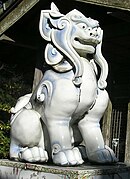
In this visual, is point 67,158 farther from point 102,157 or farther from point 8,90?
point 8,90

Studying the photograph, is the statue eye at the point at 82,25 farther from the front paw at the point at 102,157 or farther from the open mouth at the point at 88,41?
the front paw at the point at 102,157

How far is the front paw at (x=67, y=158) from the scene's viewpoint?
2090mm

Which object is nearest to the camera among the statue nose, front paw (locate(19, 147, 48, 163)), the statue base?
the statue base

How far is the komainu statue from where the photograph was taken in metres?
2.22

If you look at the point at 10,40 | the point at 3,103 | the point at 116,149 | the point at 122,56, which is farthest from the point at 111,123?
the point at 10,40

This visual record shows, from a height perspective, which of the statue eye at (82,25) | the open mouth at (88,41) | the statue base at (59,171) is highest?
the statue eye at (82,25)

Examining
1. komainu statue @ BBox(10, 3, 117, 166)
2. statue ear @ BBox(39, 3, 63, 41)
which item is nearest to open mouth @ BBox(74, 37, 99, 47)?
komainu statue @ BBox(10, 3, 117, 166)

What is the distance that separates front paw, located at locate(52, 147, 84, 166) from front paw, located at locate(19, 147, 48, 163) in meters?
0.10

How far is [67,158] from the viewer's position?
6.88 ft

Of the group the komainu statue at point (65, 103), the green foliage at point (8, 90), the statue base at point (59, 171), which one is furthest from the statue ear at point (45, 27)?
the green foliage at point (8, 90)

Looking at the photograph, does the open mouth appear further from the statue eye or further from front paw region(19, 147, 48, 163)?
front paw region(19, 147, 48, 163)

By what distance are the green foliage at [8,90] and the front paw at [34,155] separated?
2.88m

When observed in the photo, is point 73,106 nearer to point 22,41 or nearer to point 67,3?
point 67,3

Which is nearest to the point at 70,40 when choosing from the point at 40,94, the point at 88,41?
the point at 88,41
